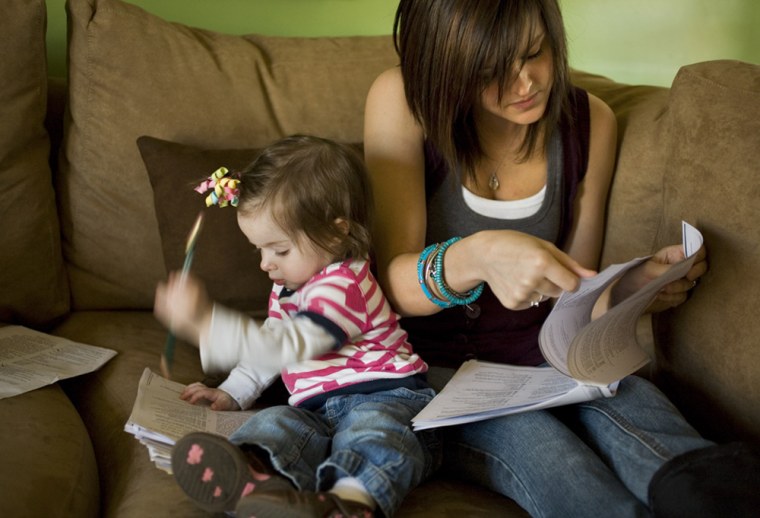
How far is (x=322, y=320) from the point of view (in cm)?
129

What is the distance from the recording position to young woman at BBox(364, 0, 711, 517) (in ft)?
3.95

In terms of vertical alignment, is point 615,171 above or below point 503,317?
above

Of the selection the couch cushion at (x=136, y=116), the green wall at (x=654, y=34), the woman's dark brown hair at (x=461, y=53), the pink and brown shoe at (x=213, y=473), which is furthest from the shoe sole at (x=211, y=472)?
the green wall at (x=654, y=34)

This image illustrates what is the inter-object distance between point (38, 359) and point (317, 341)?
60 cm

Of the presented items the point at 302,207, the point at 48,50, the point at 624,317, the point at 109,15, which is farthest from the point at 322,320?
the point at 48,50

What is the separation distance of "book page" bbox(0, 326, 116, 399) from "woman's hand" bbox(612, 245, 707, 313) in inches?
37.0

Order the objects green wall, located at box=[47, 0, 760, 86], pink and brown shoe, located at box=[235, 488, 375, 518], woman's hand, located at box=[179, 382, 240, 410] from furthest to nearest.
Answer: green wall, located at box=[47, 0, 760, 86], woman's hand, located at box=[179, 382, 240, 410], pink and brown shoe, located at box=[235, 488, 375, 518]

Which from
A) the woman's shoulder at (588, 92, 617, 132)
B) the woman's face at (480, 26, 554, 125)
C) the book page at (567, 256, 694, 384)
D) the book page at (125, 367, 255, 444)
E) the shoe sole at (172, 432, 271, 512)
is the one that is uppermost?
the woman's face at (480, 26, 554, 125)

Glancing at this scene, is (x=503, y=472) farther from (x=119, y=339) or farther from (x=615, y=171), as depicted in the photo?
(x=119, y=339)

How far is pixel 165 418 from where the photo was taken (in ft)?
4.29

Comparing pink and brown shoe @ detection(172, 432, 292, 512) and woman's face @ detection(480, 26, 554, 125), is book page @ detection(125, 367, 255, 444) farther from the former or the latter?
woman's face @ detection(480, 26, 554, 125)

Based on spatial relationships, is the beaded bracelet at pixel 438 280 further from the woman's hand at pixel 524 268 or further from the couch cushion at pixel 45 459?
the couch cushion at pixel 45 459

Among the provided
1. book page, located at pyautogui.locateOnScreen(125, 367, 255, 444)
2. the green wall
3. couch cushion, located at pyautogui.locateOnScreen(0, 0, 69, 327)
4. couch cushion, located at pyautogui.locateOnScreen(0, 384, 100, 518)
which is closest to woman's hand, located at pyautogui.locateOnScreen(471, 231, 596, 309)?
book page, located at pyautogui.locateOnScreen(125, 367, 255, 444)

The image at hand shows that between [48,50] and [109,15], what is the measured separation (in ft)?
1.17
